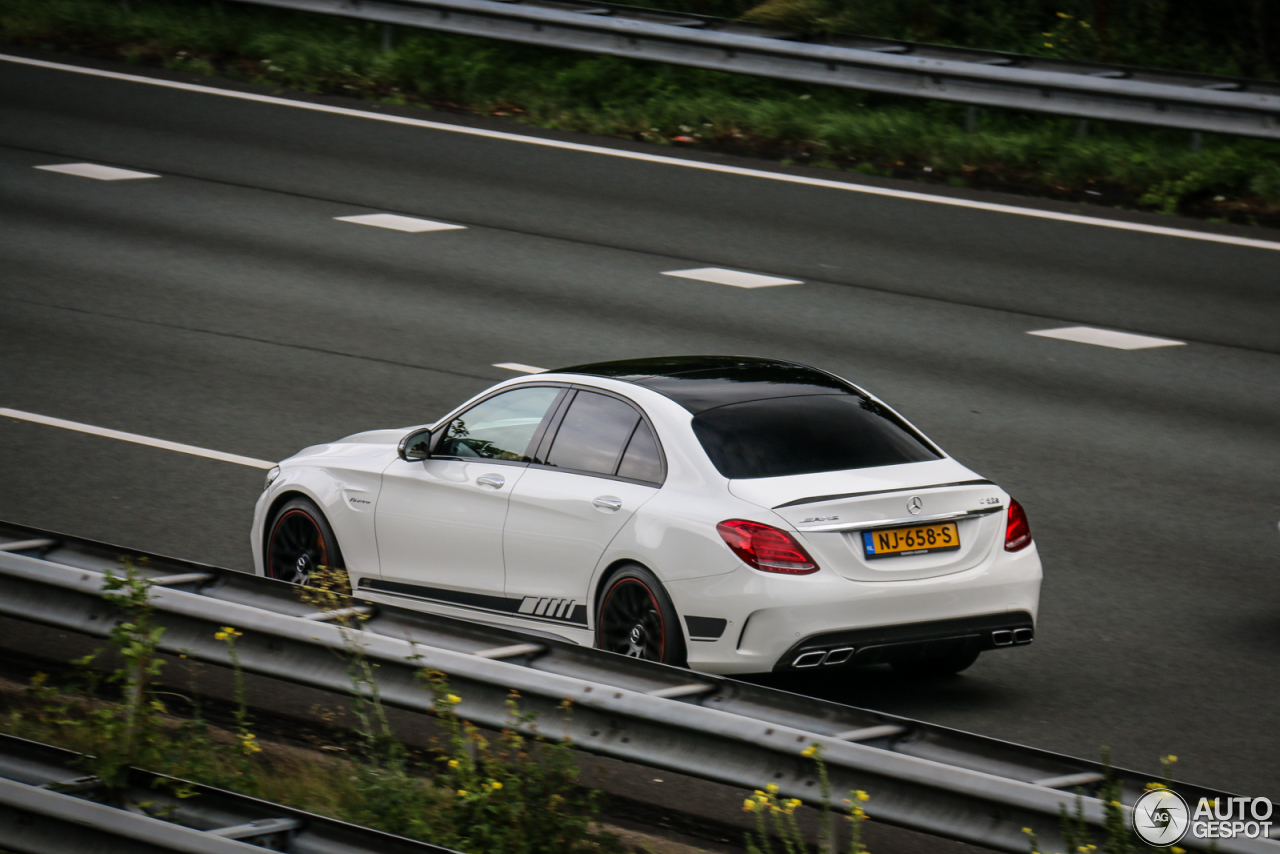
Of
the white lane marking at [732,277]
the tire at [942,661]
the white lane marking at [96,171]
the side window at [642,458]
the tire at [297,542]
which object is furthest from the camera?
the white lane marking at [96,171]

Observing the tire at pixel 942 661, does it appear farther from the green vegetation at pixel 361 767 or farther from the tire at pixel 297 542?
the tire at pixel 297 542

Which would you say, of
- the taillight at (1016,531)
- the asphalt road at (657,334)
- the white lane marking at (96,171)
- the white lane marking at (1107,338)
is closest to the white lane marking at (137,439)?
the asphalt road at (657,334)

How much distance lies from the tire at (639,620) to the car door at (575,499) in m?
0.14

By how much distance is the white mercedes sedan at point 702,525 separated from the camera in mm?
7301

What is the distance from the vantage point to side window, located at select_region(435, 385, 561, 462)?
8578mm

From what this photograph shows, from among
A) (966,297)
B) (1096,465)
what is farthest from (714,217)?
(1096,465)

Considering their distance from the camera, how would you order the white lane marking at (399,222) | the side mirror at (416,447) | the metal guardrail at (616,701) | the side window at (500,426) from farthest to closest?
1. the white lane marking at (399,222)
2. the side mirror at (416,447)
3. the side window at (500,426)
4. the metal guardrail at (616,701)

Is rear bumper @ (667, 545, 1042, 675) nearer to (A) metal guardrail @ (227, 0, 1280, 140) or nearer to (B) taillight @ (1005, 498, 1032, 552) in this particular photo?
(B) taillight @ (1005, 498, 1032, 552)

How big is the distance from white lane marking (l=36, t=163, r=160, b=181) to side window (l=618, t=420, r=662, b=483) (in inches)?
457

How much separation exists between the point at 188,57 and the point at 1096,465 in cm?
1507

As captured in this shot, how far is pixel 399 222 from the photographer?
1684 cm

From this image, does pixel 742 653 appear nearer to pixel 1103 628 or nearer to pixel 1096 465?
pixel 1103 628

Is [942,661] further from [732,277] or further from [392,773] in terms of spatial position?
[732,277]

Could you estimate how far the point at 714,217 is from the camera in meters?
16.9
